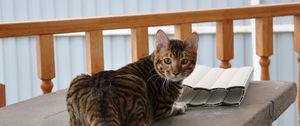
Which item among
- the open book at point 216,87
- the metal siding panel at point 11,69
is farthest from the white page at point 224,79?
the metal siding panel at point 11,69

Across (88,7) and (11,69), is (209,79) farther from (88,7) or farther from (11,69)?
(11,69)

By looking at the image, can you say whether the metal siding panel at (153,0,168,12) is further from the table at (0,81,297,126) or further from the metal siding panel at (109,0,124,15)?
the table at (0,81,297,126)

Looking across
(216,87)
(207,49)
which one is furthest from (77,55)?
(216,87)

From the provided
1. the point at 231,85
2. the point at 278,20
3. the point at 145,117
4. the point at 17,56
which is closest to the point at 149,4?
the point at 278,20

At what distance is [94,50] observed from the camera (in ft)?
6.99

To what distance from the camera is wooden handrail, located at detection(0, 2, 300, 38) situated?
75.6 inches

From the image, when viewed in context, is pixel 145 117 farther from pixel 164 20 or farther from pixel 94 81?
pixel 164 20

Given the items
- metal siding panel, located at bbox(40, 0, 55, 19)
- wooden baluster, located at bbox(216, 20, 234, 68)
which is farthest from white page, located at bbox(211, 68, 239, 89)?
metal siding panel, located at bbox(40, 0, 55, 19)

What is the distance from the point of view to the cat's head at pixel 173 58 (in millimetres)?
1592

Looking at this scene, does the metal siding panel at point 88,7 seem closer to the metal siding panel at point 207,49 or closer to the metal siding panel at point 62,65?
the metal siding panel at point 62,65

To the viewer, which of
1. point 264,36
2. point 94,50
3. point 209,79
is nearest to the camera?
point 209,79

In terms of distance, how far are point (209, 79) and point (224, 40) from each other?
49 centimetres

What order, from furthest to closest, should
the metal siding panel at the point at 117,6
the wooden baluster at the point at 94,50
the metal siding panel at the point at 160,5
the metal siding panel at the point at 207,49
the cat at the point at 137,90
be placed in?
the metal siding panel at the point at 117,6 < the metal siding panel at the point at 160,5 < the metal siding panel at the point at 207,49 < the wooden baluster at the point at 94,50 < the cat at the point at 137,90

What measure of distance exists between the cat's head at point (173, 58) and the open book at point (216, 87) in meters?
0.17
